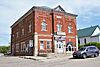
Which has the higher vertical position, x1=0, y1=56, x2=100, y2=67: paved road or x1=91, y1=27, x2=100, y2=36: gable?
x1=91, y1=27, x2=100, y2=36: gable

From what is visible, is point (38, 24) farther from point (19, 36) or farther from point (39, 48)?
point (19, 36)

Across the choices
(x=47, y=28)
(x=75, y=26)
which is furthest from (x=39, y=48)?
(x=75, y=26)

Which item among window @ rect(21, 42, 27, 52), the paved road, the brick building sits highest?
the brick building

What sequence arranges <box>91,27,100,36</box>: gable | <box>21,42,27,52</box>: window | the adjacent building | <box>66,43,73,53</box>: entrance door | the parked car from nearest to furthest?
the parked car → <box>66,43,73,53</box>: entrance door → <box>21,42,27,52</box>: window → the adjacent building → <box>91,27,100,36</box>: gable

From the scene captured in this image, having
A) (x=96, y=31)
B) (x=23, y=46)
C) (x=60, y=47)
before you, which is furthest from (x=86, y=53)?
(x=96, y=31)

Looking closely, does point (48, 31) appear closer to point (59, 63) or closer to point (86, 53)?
point (86, 53)

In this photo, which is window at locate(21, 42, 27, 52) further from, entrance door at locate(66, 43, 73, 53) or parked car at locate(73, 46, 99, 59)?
parked car at locate(73, 46, 99, 59)

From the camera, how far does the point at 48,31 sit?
4016 cm

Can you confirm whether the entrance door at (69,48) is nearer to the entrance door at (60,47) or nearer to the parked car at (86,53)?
the entrance door at (60,47)

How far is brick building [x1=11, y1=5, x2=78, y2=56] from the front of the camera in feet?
127

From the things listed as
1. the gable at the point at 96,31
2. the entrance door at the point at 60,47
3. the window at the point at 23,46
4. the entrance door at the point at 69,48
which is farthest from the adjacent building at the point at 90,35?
the window at the point at 23,46

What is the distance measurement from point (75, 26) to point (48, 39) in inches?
334

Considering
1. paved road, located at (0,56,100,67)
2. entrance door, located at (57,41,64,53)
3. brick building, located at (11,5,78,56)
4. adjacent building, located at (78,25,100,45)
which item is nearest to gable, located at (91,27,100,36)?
adjacent building, located at (78,25,100,45)

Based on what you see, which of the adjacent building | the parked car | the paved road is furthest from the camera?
the adjacent building
